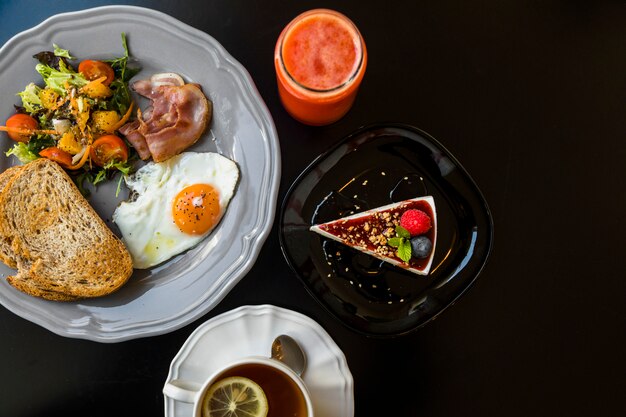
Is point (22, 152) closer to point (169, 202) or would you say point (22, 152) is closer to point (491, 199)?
point (169, 202)

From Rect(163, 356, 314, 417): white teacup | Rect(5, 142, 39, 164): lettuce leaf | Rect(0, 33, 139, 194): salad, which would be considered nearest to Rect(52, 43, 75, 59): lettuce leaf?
Rect(0, 33, 139, 194): salad

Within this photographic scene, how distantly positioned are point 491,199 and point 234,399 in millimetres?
1328

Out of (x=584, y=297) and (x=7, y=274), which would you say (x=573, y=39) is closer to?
(x=584, y=297)

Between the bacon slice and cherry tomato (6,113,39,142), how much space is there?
14.0 inches

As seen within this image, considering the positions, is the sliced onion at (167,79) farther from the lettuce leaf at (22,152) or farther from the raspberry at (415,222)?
the raspberry at (415,222)

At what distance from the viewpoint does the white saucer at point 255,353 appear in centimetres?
194

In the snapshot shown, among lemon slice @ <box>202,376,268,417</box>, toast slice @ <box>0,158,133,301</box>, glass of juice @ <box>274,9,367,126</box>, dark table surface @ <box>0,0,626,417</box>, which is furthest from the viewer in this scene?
dark table surface @ <box>0,0,626,417</box>

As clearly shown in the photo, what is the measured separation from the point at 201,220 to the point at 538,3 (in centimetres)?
173

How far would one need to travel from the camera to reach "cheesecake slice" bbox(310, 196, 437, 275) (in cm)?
207

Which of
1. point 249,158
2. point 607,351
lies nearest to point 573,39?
point 607,351

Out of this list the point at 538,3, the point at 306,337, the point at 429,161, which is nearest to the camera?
the point at 306,337

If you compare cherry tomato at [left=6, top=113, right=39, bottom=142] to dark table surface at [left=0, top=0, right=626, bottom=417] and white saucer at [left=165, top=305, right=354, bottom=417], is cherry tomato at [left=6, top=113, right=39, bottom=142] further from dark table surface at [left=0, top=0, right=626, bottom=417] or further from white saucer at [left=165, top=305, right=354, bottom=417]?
white saucer at [left=165, top=305, right=354, bottom=417]

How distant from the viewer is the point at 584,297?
2211 mm

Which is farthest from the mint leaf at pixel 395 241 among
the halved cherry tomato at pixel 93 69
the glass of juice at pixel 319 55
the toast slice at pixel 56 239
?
the halved cherry tomato at pixel 93 69
